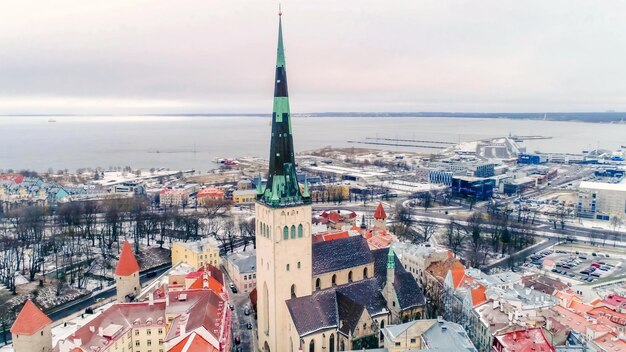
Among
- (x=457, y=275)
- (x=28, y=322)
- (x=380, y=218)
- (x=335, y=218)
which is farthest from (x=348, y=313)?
(x=335, y=218)

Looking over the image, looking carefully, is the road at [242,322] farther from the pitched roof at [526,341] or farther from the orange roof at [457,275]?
the orange roof at [457,275]

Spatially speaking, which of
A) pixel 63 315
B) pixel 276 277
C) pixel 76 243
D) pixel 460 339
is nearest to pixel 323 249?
pixel 276 277

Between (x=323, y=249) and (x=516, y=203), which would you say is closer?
(x=323, y=249)

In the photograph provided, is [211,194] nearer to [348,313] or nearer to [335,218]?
[335,218]

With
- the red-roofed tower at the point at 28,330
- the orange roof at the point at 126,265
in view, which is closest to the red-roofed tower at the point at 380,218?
the orange roof at the point at 126,265

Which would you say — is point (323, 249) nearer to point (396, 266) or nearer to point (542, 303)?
point (396, 266)

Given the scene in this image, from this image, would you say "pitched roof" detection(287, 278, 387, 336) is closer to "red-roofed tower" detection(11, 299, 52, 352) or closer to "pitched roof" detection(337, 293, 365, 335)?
"pitched roof" detection(337, 293, 365, 335)

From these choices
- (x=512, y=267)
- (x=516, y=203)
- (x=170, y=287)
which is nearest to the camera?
(x=170, y=287)
